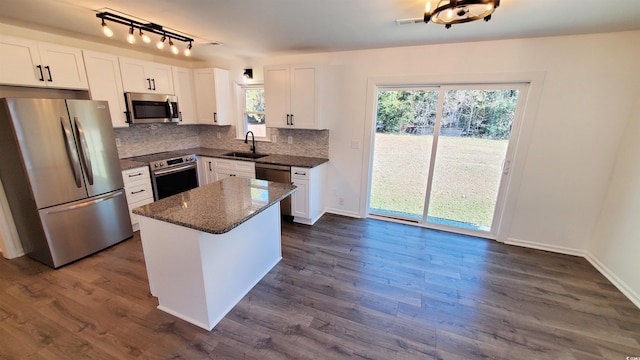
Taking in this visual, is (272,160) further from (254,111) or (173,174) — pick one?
(173,174)

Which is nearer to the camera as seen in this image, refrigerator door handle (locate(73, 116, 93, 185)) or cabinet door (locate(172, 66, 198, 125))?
refrigerator door handle (locate(73, 116, 93, 185))

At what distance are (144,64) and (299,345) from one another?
Answer: 406 cm

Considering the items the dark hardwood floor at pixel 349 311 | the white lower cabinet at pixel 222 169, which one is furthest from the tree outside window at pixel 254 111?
the dark hardwood floor at pixel 349 311

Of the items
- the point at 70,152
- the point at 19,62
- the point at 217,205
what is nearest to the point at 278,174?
the point at 217,205

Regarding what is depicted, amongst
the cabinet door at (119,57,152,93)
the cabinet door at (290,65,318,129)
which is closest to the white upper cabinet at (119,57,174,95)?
the cabinet door at (119,57,152,93)

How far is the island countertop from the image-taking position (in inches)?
66.4

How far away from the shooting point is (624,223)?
2547 millimetres

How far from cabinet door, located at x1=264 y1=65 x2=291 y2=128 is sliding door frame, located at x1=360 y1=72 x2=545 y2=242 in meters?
1.20

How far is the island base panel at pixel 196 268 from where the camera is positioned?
1.81 meters

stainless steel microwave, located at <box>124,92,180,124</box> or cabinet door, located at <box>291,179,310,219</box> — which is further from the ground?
stainless steel microwave, located at <box>124,92,180,124</box>

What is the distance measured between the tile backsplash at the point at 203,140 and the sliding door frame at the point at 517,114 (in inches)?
31.2

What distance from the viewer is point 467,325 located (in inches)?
78.9

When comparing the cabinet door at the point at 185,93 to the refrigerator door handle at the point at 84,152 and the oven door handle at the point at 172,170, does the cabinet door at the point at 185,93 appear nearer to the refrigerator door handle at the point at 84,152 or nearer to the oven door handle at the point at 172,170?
the oven door handle at the point at 172,170

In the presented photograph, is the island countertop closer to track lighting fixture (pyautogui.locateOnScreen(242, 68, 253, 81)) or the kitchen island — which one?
the kitchen island
